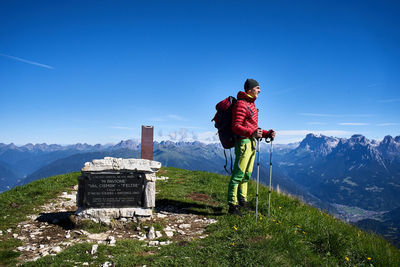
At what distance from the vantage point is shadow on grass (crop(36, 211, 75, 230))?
294 inches

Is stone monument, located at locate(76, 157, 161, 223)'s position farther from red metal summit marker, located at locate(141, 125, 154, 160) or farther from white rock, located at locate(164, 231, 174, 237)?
red metal summit marker, located at locate(141, 125, 154, 160)

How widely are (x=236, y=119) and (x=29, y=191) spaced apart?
392 inches

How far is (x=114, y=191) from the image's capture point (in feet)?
26.1

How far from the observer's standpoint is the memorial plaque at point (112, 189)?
25.4 feet

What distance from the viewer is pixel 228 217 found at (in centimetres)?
740

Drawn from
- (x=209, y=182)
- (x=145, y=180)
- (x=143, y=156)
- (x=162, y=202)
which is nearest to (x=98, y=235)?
(x=145, y=180)

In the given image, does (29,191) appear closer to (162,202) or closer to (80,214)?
(80,214)

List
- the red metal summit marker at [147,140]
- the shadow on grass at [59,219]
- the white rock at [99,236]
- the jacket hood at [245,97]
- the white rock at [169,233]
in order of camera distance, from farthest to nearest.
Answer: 1. the red metal summit marker at [147,140]
2. the jacket hood at [245,97]
3. the shadow on grass at [59,219]
4. the white rock at [169,233]
5. the white rock at [99,236]

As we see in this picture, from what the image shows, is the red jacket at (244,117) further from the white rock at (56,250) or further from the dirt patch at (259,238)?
the white rock at (56,250)

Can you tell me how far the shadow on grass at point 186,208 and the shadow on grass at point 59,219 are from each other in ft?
9.55

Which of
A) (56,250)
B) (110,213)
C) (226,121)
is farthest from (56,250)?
(226,121)

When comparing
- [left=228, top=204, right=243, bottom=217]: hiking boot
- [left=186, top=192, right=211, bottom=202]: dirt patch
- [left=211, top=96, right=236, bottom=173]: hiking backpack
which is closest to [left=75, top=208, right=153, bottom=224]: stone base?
[left=228, top=204, right=243, bottom=217]: hiking boot

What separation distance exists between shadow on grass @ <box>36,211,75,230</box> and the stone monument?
452mm

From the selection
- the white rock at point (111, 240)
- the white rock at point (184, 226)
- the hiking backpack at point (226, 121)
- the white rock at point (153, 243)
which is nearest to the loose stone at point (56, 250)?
the white rock at point (111, 240)
